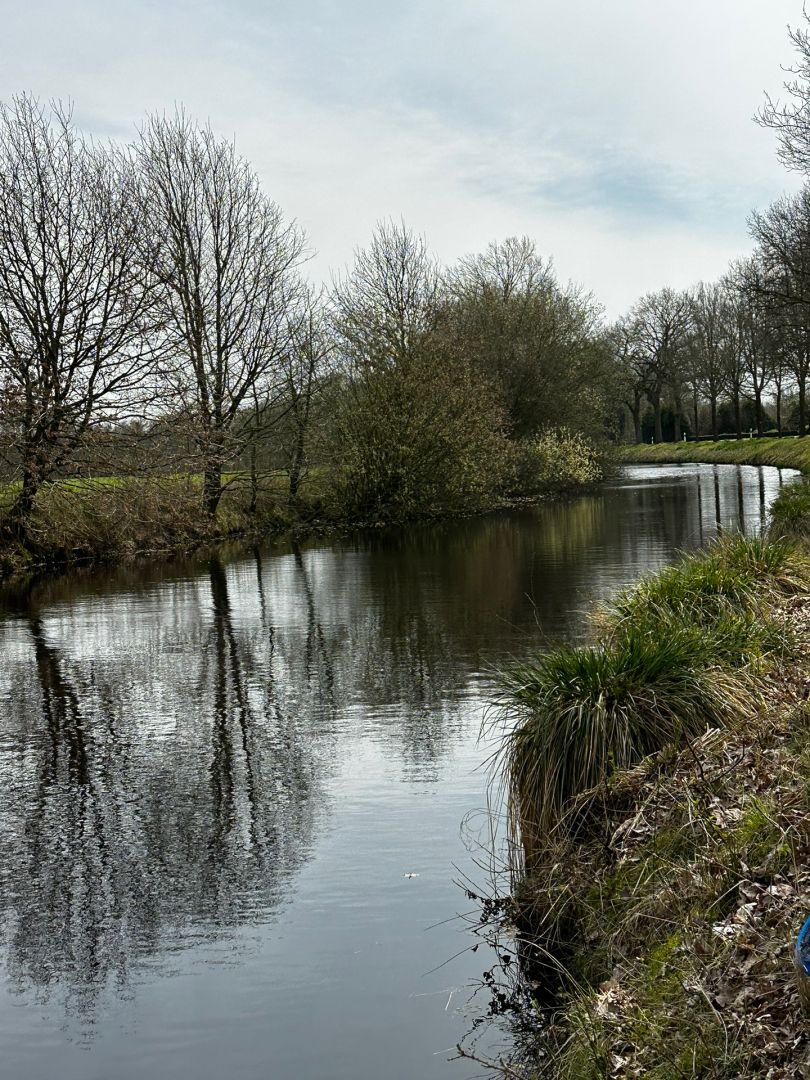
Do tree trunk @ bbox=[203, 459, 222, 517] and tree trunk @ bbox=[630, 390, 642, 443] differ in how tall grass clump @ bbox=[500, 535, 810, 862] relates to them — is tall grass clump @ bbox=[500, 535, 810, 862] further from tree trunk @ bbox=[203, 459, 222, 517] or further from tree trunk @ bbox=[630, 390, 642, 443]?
tree trunk @ bbox=[630, 390, 642, 443]

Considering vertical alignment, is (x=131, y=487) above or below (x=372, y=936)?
above

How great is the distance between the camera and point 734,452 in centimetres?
6975

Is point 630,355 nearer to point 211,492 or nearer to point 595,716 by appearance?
point 211,492

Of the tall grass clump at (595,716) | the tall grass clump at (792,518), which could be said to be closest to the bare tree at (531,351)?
the tall grass clump at (792,518)

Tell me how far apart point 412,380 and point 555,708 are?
2961 cm

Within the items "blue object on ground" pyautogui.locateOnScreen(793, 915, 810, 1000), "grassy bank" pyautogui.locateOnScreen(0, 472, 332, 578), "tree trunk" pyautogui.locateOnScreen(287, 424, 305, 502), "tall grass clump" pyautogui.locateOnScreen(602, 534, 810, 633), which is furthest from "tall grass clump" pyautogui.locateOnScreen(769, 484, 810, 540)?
"tree trunk" pyautogui.locateOnScreen(287, 424, 305, 502)

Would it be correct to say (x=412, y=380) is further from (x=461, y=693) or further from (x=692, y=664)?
(x=692, y=664)

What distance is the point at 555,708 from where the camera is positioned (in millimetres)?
6820

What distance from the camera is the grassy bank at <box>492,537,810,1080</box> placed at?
408 centimetres

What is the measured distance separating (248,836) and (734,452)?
219ft

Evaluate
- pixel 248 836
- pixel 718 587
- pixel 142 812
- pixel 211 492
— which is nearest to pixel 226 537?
pixel 211 492

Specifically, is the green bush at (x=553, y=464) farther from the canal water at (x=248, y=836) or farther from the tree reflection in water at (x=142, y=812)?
the tree reflection in water at (x=142, y=812)

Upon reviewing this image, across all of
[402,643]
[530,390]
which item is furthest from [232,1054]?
[530,390]

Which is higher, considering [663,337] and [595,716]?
[663,337]
